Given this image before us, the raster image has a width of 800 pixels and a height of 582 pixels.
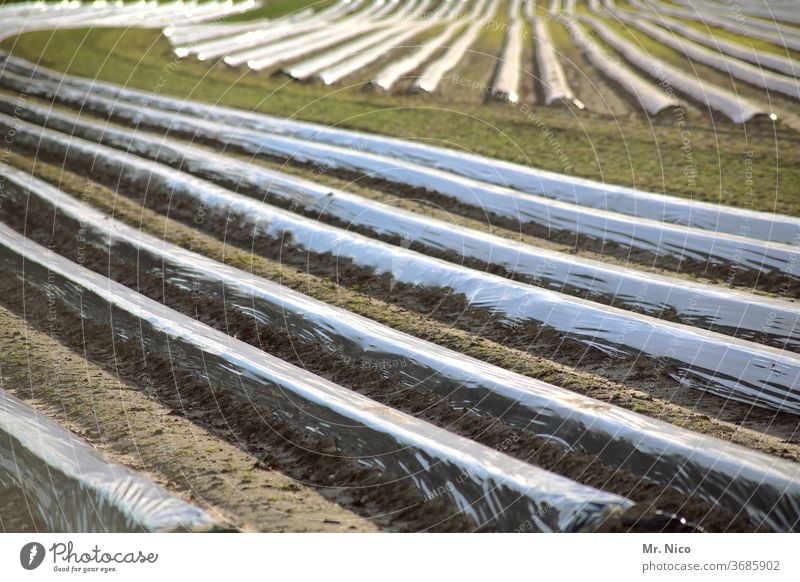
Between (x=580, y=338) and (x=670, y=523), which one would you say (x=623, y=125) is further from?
(x=670, y=523)

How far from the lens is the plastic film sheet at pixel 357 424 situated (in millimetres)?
1973

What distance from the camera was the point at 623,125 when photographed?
425 centimetres

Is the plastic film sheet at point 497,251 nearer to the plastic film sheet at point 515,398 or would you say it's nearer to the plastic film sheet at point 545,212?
the plastic film sheet at point 545,212

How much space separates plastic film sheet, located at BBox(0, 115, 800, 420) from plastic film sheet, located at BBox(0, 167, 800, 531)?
0.34 m

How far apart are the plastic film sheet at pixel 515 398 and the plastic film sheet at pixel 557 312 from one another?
335 millimetres

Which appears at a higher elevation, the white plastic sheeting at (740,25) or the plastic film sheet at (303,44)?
the plastic film sheet at (303,44)

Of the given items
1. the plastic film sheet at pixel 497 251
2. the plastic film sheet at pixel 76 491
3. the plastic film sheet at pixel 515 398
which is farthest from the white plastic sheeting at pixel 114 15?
the plastic film sheet at pixel 76 491

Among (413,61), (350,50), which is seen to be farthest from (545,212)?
(350,50)

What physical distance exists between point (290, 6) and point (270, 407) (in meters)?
3.87

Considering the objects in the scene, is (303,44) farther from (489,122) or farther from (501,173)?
(501,173)

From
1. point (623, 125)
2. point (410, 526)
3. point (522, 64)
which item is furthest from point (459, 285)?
point (522, 64)

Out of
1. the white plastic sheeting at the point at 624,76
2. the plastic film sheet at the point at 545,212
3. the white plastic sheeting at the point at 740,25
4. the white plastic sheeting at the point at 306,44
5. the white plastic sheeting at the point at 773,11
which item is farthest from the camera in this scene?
the white plastic sheeting at the point at 306,44

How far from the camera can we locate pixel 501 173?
12.7 feet

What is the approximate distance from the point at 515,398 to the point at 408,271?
924mm
